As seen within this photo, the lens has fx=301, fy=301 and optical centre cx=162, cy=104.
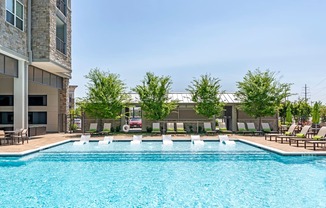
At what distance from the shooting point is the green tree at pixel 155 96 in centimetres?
2272

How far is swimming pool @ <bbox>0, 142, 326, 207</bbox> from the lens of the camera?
6.74m

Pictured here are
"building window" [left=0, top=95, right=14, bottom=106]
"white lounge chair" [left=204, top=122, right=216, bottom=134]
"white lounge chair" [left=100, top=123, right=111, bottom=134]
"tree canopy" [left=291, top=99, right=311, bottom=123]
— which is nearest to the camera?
"white lounge chair" [left=100, top=123, right=111, bottom=134]

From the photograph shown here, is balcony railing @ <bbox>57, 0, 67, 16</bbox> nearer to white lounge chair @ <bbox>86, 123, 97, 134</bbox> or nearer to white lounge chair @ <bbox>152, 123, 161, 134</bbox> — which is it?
white lounge chair @ <bbox>86, 123, 97, 134</bbox>

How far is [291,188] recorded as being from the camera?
777cm

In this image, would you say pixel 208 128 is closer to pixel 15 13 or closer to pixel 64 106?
pixel 64 106

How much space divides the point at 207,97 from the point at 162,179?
1492 centimetres

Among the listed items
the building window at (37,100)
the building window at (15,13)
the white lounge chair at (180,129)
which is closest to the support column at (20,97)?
the building window at (15,13)

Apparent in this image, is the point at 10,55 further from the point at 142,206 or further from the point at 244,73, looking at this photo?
the point at 244,73

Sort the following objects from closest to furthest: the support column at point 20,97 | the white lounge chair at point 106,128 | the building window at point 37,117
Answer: the support column at point 20,97
the white lounge chair at point 106,128
the building window at point 37,117

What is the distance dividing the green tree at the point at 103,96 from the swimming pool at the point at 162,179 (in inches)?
337

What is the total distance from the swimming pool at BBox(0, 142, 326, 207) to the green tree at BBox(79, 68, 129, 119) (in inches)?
337

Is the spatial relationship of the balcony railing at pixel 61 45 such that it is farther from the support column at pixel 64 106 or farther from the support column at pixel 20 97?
the support column at pixel 64 106

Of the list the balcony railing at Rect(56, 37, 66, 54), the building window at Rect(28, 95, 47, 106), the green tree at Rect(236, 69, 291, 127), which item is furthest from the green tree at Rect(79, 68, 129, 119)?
the green tree at Rect(236, 69, 291, 127)

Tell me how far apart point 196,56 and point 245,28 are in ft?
15.3
